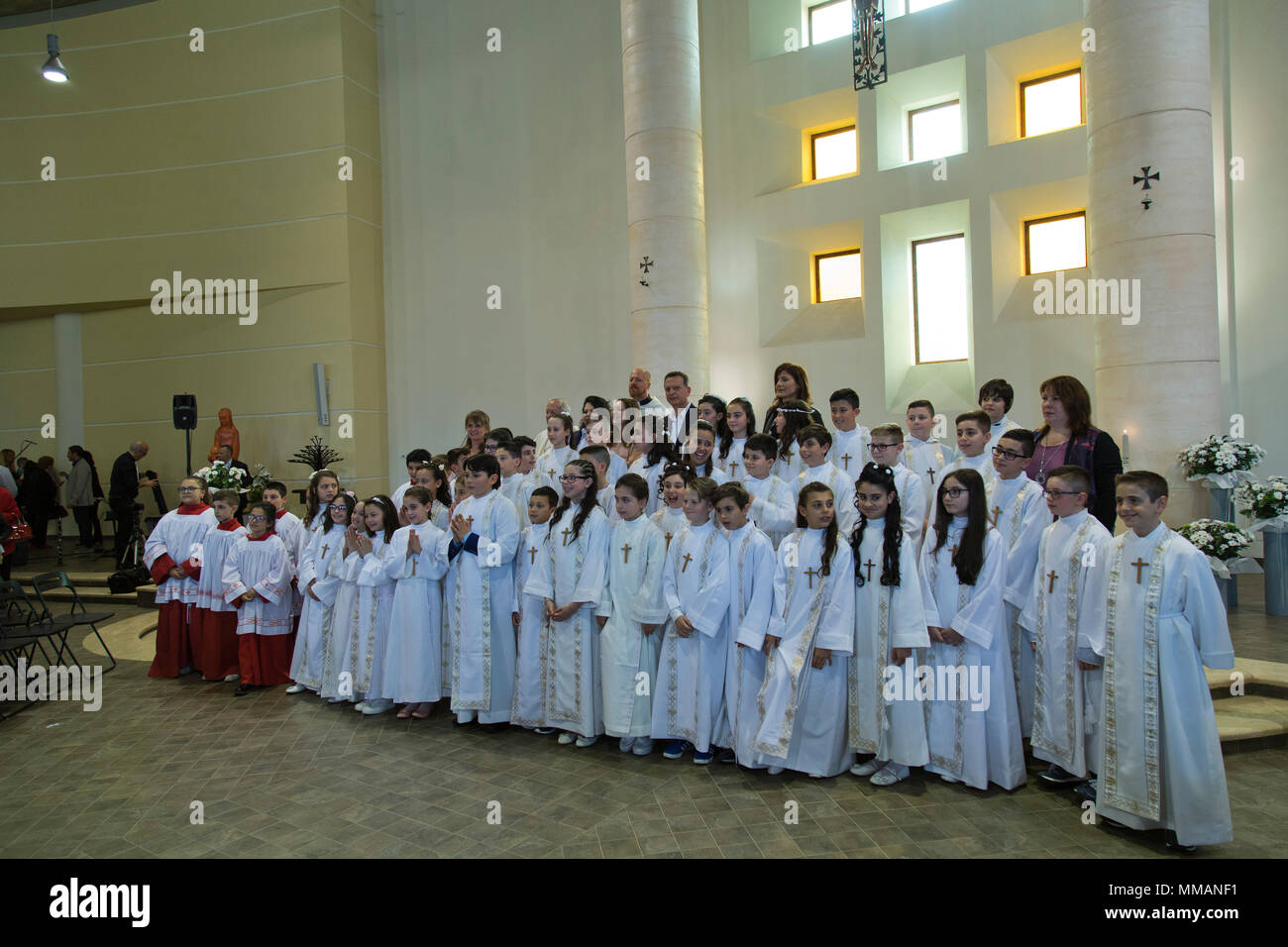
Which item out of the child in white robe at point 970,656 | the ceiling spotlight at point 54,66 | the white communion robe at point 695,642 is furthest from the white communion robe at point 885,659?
the ceiling spotlight at point 54,66

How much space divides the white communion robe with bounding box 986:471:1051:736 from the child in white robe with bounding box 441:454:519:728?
10.4 ft

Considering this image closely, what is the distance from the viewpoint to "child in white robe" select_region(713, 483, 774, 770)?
4.71 m

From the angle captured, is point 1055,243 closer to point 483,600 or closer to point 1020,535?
point 1020,535

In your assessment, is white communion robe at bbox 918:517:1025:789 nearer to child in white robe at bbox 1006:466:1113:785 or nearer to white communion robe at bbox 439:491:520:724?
child in white robe at bbox 1006:466:1113:785

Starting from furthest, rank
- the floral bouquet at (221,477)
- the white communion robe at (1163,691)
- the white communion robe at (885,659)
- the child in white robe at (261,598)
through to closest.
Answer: the floral bouquet at (221,477)
the child in white robe at (261,598)
the white communion robe at (885,659)
the white communion robe at (1163,691)

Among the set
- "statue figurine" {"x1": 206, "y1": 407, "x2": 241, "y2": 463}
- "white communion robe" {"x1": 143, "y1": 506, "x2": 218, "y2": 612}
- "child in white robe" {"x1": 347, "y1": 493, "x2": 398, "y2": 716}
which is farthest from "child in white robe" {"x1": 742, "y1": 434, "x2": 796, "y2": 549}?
"statue figurine" {"x1": 206, "y1": 407, "x2": 241, "y2": 463}

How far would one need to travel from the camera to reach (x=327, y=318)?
14102mm

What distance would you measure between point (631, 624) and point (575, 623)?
0.40 meters

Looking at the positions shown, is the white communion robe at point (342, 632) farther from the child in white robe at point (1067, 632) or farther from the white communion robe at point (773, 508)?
the child in white robe at point (1067, 632)

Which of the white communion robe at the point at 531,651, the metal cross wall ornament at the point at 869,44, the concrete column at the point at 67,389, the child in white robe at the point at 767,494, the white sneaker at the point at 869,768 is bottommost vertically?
the white sneaker at the point at 869,768

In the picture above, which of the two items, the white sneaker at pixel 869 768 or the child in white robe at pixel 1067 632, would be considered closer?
the child in white robe at pixel 1067 632

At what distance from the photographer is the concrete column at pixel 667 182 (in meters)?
10.1

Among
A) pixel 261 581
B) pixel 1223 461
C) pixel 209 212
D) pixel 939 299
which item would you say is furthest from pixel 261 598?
pixel 209 212

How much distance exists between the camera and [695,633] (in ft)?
16.2
